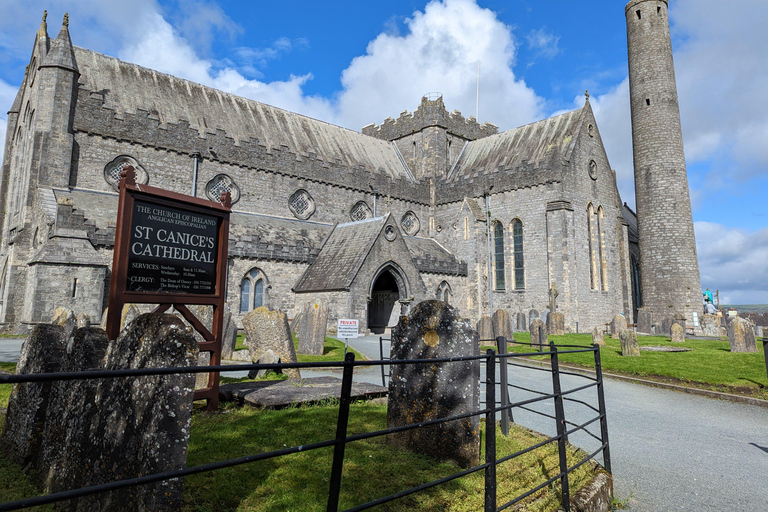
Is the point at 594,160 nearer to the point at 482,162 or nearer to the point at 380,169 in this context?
the point at 482,162

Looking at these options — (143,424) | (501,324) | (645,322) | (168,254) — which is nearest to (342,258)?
(501,324)

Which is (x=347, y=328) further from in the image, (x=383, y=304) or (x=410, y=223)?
(x=410, y=223)

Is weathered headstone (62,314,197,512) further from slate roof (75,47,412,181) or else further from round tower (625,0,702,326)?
round tower (625,0,702,326)

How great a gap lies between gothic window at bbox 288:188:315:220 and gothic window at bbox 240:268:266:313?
5.69 m

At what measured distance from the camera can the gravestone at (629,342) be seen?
12.2m

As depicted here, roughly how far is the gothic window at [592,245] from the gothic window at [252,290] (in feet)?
55.8

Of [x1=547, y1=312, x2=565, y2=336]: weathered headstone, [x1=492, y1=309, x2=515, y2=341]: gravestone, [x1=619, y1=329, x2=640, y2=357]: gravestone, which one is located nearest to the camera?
[x1=619, y1=329, x2=640, y2=357]: gravestone

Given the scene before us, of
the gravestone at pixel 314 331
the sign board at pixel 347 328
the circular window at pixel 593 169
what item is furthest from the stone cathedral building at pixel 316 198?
the sign board at pixel 347 328

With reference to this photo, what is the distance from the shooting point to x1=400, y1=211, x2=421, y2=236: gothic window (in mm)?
28594

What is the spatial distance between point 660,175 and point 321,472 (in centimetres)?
2712

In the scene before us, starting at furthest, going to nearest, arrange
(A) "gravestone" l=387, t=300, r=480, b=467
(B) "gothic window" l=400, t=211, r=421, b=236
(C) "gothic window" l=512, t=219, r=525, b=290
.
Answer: (B) "gothic window" l=400, t=211, r=421, b=236 → (C) "gothic window" l=512, t=219, r=525, b=290 → (A) "gravestone" l=387, t=300, r=480, b=467

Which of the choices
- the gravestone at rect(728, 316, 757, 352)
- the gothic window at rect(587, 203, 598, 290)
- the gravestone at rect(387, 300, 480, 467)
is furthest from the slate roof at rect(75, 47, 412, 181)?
the gravestone at rect(387, 300, 480, 467)

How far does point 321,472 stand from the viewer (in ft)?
12.0

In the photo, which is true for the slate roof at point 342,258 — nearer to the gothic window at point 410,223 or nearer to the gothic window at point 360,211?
the gothic window at point 360,211
